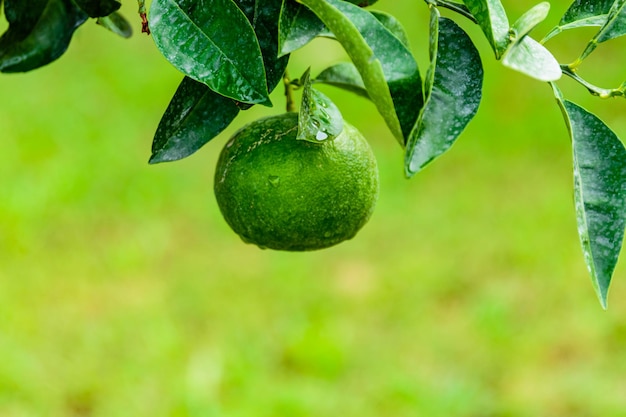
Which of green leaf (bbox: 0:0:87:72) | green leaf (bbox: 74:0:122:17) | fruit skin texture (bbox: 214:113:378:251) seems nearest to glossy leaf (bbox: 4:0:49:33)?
green leaf (bbox: 0:0:87:72)

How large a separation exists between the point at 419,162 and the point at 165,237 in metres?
2.48

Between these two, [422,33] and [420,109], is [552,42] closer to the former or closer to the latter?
[422,33]

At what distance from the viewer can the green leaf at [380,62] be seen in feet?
1.87

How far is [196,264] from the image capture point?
2.85m

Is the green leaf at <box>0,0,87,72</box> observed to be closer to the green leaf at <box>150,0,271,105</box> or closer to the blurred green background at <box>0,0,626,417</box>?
the green leaf at <box>150,0,271,105</box>

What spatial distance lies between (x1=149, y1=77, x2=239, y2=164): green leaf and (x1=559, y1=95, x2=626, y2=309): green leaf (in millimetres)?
306

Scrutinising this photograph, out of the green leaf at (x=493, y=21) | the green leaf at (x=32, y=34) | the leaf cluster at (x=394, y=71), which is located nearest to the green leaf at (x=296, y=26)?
the leaf cluster at (x=394, y=71)

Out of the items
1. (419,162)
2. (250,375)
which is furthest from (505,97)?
(419,162)

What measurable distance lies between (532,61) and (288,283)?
2192 mm

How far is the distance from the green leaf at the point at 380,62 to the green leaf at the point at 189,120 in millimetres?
175

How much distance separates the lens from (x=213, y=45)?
673 millimetres

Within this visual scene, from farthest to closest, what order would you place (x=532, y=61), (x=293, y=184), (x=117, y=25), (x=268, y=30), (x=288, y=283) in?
(x=288, y=283)
(x=117, y=25)
(x=293, y=184)
(x=268, y=30)
(x=532, y=61)

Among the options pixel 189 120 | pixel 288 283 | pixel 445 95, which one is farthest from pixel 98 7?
pixel 288 283

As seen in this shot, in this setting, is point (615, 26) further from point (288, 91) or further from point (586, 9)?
point (288, 91)
